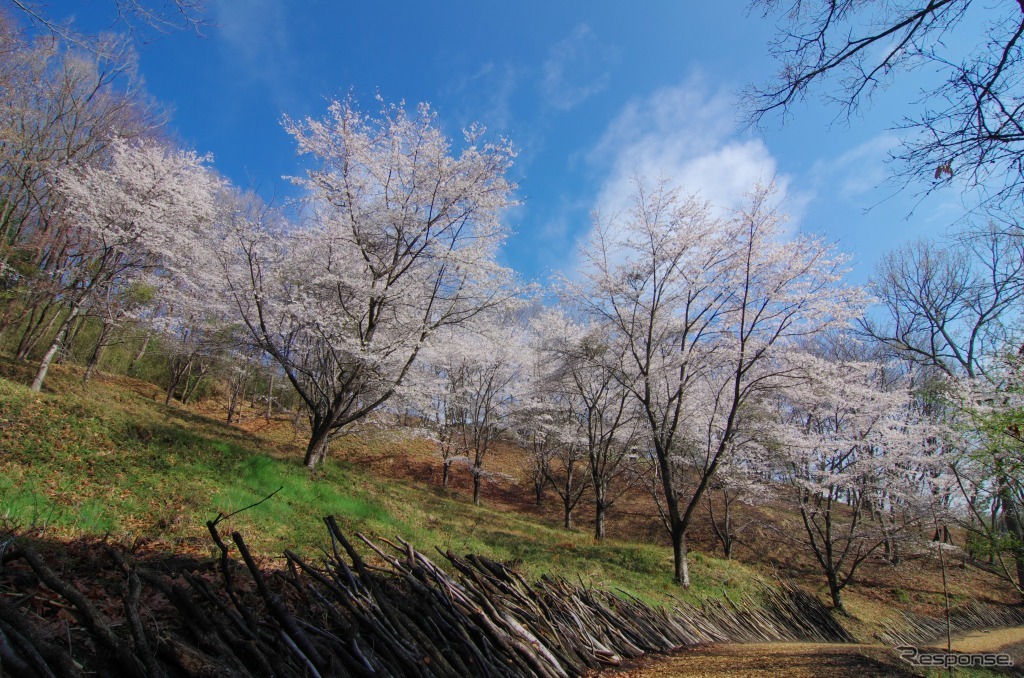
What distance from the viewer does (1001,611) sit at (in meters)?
15.2

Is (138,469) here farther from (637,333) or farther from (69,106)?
(69,106)

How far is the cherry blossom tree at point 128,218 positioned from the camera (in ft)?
41.0

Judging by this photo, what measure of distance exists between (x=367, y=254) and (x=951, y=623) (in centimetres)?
2091

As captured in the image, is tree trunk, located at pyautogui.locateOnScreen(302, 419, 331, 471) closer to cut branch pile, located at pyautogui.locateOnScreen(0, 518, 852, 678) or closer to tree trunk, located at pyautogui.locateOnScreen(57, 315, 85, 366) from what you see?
cut branch pile, located at pyautogui.locateOnScreen(0, 518, 852, 678)

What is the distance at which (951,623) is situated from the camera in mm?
13602

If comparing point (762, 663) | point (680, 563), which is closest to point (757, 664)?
point (762, 663)

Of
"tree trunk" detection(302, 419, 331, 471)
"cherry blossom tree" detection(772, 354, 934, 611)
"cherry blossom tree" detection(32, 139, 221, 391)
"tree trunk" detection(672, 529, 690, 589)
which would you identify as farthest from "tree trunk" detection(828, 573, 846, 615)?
"cherry blossom tree" detection(32, 139, 221, 391)

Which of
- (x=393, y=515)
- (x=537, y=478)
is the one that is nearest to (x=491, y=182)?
(x=393, y=515)

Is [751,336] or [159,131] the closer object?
[751,336]

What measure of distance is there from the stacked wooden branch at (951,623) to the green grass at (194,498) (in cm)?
501

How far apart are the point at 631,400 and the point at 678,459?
3617 millimetres

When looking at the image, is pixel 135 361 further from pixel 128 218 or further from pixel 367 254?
pixel 367 254

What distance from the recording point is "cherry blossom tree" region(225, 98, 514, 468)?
38.5 feet

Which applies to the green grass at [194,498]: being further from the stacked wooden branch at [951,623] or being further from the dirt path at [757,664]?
the stacked wooden branch at [951,623]
